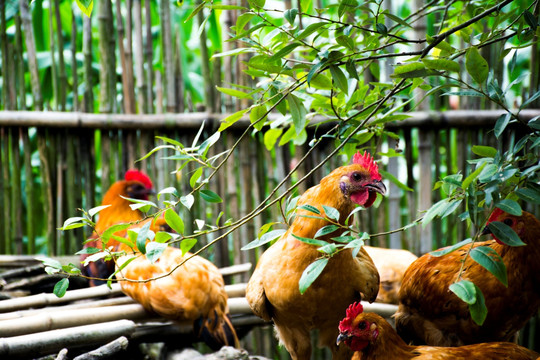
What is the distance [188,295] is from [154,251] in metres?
1.54

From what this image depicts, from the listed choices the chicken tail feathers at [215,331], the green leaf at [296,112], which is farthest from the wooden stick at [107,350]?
the green leaf at [296,112]

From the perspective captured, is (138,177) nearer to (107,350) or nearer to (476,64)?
(107,350)

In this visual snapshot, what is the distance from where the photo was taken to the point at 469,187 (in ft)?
5.77

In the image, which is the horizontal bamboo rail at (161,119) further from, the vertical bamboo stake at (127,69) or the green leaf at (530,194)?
the green leaf at (530,194)

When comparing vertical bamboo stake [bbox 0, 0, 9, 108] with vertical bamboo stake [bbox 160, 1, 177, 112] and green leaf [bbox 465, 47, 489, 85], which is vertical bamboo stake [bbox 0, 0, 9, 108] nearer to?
vertical bamboo stake [bbox 160, 1, 177, 112]

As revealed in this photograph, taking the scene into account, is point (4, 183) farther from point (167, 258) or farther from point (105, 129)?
point (167, 258)

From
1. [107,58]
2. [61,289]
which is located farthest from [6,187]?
[61,289]

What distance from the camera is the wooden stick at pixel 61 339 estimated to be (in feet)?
8.94

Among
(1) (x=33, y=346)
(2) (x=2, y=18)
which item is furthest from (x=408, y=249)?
(2) (x=2, y=18)

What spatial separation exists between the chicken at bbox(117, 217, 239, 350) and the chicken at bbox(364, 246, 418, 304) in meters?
1.01

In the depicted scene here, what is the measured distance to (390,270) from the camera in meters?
3.86

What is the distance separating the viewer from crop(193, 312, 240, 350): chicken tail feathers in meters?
3.52

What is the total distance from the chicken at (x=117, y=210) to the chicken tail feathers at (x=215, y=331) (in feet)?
3.17

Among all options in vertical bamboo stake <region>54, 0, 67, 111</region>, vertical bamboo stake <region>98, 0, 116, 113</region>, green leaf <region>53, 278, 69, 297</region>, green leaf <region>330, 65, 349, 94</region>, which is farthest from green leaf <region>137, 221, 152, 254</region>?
vertical bamboo stake <region>54, 0, 67, 111</region>
